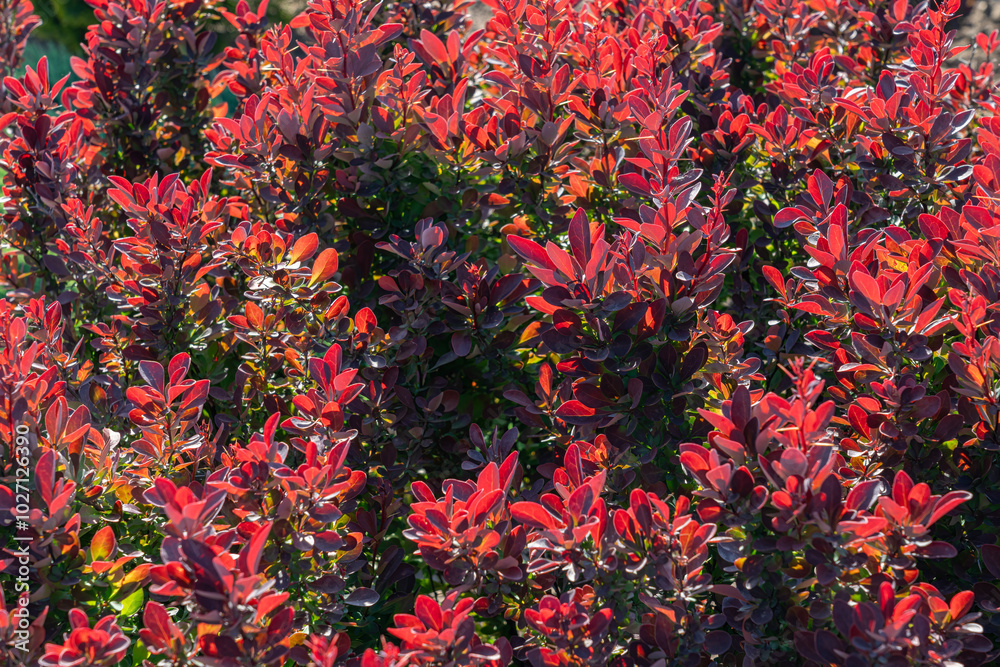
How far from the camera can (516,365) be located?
2.18 m

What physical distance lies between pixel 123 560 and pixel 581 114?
1636mm

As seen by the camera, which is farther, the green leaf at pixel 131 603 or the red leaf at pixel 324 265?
the red leaf at pixel 324 265

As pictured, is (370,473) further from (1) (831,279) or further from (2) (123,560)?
(1) (831,279)

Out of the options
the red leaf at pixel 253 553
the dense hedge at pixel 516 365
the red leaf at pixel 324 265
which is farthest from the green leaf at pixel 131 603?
the red leaf at pixel 324 265

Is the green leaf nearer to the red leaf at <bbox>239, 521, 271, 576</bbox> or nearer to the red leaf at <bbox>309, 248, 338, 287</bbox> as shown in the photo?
the red leaf at <bbox>239, 521, 271, 576</bbox>

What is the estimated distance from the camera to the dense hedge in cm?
143

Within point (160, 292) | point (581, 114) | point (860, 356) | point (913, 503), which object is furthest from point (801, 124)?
point (160, 292)

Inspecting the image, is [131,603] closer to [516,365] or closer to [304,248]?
[304,248]

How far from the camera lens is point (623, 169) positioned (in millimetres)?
2273

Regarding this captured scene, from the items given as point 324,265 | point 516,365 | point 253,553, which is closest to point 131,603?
point 253,553

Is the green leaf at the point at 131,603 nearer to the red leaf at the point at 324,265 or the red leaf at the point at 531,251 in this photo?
the red leaf at the point at 324,265

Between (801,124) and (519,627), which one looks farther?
(801,124)

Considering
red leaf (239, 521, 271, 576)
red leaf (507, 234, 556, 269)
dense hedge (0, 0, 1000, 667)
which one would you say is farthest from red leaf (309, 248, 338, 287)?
red leaf (239, 521, 271, 576)

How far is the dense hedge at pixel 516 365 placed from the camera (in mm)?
1431
